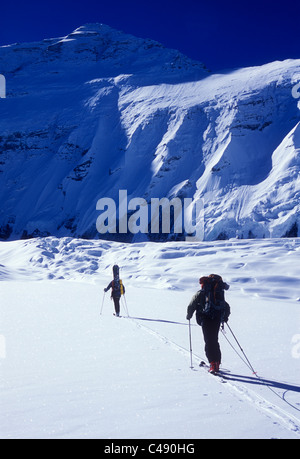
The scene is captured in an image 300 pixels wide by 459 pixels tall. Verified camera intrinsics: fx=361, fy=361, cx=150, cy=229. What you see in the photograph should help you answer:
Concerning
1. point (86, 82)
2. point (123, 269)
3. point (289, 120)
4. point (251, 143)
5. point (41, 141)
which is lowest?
point (123, 269)

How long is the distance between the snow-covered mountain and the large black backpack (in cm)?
4240

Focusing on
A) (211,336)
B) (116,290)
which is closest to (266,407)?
(211,336)

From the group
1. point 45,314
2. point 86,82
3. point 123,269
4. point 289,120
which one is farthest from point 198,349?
point 86,82

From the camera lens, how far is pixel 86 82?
322 ft

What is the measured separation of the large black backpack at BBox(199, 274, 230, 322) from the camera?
6.22m

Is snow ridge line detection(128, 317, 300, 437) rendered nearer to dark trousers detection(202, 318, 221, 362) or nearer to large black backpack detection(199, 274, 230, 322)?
dark trousers detection(202, 318, 221, 362)

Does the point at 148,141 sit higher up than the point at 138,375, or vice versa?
the point at 148,141

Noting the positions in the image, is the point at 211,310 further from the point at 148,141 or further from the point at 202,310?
the point at 148,141

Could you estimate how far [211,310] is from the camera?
6230 mm

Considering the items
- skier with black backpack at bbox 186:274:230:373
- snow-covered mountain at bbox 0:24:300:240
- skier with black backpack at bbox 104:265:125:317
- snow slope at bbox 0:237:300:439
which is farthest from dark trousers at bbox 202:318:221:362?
snow-covered mountain at bbox 0:24:300:240

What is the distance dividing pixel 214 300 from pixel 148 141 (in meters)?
69.0

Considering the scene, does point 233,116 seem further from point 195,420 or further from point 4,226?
point 195,420
